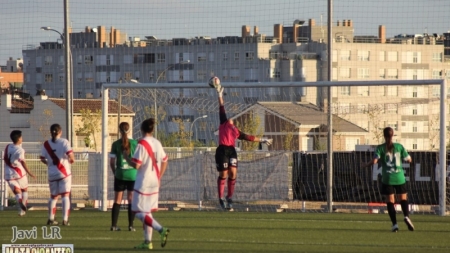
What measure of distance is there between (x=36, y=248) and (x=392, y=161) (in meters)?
6.89

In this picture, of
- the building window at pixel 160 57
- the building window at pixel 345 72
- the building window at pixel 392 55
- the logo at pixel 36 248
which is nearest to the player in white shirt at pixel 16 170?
the logo at pixel 36 248

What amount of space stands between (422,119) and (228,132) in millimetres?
30665

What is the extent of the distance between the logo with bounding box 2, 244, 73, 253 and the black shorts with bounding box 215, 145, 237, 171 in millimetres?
7920

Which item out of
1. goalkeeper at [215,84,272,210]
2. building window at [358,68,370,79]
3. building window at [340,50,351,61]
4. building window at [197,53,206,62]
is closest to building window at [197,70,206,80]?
building window at [197,53,206,62]

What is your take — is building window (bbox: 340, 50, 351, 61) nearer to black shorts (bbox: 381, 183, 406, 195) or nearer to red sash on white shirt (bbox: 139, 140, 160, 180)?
black shorts (bbox: 381, 183, 406, 195)

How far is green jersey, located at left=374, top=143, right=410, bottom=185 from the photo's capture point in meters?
19.2

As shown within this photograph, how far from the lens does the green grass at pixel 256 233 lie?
1614 centimetres

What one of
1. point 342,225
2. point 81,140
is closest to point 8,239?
point 342,225

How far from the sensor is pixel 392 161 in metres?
19.2

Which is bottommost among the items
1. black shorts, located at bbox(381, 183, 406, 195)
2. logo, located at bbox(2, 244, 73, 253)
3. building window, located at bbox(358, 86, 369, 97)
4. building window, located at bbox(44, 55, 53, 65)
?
logo, located at bbox(2, 244, 73, 253)

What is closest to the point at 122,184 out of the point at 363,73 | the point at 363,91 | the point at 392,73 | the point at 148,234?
the point at 148,234

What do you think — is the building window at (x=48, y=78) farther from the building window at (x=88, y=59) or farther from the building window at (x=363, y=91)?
the building window at (x=363, y=91)

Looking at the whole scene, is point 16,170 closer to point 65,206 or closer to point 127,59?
point 65,206

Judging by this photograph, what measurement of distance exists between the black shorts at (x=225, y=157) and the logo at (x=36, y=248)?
7.92m
